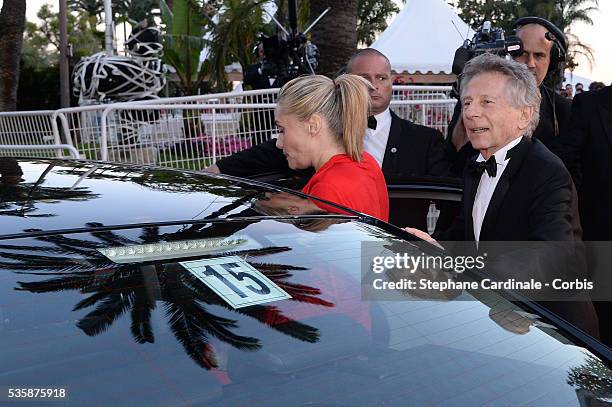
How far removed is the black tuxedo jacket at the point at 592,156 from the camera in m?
2.92

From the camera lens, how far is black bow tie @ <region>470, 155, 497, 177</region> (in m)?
2.33

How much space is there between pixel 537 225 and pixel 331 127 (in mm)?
823

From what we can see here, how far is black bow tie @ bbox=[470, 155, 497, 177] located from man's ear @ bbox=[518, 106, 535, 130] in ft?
0.49

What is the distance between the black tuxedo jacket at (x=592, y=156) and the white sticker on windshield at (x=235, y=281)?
6.36ft

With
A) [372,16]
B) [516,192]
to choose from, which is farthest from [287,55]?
[372,16]

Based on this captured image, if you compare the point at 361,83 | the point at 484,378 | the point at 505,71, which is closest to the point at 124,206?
the point at 484,378

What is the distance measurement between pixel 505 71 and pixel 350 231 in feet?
2.98

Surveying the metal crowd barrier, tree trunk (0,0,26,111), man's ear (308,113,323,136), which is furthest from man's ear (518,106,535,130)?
tree trunk (0,0,26,111)

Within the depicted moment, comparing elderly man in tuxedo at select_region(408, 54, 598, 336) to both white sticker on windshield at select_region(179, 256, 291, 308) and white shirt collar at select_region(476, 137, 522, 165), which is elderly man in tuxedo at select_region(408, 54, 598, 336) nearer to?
white shirt collar at select_region(476, 137, 522, 165)

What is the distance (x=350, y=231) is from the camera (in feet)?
6.14

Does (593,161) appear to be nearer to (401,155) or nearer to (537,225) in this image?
(537,225)

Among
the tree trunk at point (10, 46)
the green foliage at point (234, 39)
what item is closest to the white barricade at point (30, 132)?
the tree trunk at point (10, 46)

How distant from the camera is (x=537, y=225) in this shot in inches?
85.7

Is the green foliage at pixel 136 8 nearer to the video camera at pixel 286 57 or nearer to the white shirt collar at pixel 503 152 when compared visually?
the video camera at pixel 286 57
